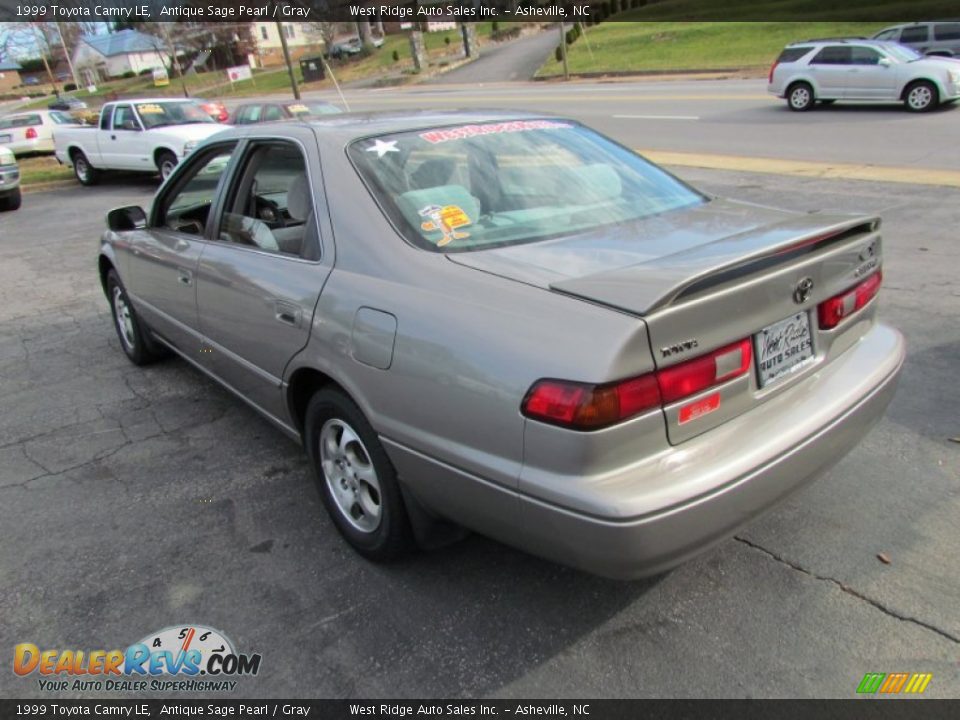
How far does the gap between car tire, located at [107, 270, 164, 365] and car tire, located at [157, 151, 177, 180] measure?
934 cm

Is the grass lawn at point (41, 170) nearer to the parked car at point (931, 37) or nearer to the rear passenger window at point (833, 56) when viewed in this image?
the rear passenger window at point (833, 56)

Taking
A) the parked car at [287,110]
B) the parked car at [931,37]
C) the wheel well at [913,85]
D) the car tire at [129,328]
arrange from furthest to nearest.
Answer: the parked car at [931,37] < the wheel well at [913,85] < the parked car at [287,110] < the car tire at [129,328]

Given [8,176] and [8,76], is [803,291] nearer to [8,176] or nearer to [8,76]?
[8,176]

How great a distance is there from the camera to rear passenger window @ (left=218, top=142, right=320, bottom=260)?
303cm

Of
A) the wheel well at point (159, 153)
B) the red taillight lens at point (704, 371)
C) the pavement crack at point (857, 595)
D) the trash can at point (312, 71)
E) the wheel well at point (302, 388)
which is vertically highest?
the trash can at point (312, 71)

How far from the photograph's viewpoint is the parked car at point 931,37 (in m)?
20.3

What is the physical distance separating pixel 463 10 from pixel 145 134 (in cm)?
5179

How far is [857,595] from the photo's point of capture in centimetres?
253

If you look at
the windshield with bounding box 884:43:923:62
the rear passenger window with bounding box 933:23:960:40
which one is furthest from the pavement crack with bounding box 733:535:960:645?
the rear passenger window with bounding box 933:23:960:40

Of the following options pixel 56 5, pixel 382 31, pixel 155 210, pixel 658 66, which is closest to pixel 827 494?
pixel 155 210

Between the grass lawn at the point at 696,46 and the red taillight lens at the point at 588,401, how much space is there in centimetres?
2990

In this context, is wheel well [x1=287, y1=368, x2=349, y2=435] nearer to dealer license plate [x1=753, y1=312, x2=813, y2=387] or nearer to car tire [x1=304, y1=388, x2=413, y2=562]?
car tire [x1=304, y1=388, x2=413, y2=562]

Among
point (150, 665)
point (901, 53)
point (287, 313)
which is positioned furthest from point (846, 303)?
point (901, 53)

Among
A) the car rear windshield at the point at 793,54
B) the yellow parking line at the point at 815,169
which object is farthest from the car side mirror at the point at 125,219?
the car rear windshield at the point at 793,54
